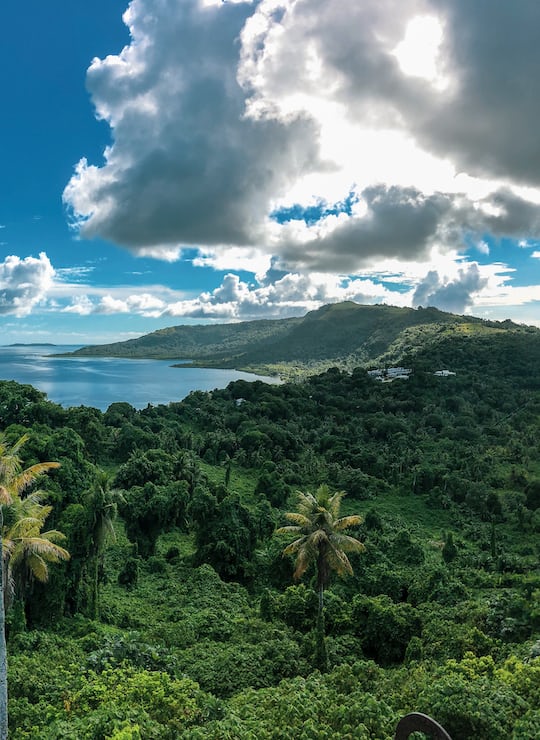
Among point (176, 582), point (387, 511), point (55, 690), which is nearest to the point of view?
point (55, 690)

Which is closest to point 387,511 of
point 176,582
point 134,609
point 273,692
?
point 176,582

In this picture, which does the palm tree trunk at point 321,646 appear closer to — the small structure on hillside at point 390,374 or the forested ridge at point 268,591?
the forested ridge at point 268,591

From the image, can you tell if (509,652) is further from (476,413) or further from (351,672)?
(476,413)

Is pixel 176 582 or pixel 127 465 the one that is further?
pixel 127 465

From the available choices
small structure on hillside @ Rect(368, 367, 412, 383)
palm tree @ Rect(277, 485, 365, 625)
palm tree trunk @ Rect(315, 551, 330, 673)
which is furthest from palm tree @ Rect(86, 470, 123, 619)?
small structure on hillside @ Rect(368, 367, 412, 383)

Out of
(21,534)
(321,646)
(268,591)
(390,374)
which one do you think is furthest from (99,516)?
(390,374)
